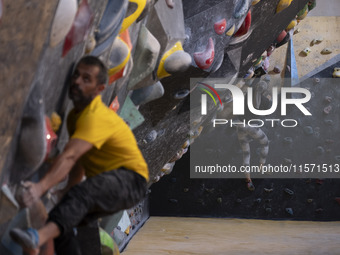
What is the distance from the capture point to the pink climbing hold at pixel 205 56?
3.60 meters

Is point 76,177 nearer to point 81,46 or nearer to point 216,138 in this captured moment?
point 81,46

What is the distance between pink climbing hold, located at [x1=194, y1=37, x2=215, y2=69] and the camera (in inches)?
142

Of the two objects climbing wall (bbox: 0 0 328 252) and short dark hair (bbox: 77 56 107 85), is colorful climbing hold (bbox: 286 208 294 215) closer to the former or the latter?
climbing wall (bbox: 0 0 328 252)

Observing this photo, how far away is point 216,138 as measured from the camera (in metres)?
8.54

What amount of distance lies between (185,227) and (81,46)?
21.0ft

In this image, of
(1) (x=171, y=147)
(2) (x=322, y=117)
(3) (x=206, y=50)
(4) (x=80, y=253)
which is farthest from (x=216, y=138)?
(4) (x=80, y=253)

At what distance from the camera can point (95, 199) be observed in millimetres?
1984

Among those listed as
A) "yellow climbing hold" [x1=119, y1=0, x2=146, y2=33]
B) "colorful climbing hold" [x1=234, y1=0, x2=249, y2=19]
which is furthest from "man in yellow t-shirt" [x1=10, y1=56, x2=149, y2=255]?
"colorful climbing hold" [x1=234, y1=0, x2=249, y2=19]

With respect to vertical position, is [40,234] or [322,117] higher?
[40,234]

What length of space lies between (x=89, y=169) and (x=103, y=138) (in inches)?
8.1

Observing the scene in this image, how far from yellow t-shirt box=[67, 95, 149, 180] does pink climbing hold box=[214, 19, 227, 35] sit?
1720 mm

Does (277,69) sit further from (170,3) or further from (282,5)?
(170,3)

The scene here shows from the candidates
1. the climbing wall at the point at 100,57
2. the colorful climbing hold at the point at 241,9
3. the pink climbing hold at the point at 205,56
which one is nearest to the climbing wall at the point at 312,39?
the climbing wall at the point at 100,57

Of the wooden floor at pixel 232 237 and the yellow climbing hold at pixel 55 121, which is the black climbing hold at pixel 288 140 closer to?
the wooden floor at pixel 232 237
